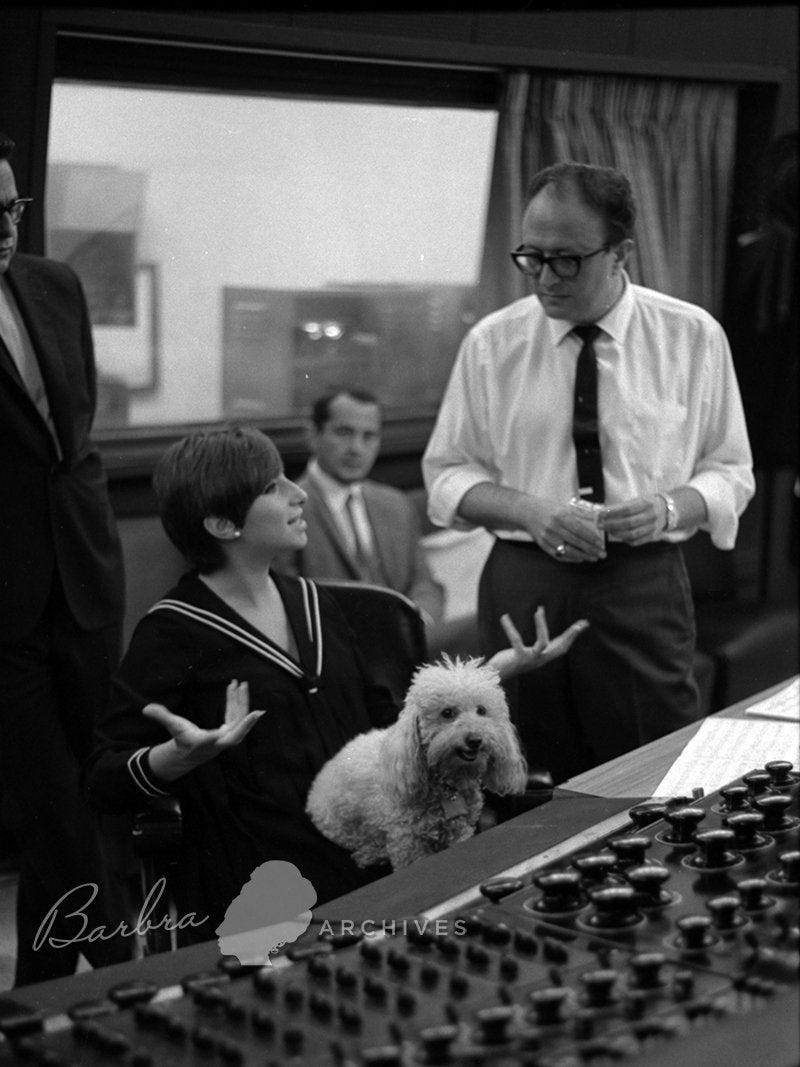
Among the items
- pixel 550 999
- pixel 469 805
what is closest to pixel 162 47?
pixel 469 805

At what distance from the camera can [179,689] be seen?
154 cm

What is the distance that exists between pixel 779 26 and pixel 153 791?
57.1 inches

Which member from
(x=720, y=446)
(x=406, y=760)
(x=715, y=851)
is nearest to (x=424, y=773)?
(x=406, y=760)

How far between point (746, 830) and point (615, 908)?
24cm

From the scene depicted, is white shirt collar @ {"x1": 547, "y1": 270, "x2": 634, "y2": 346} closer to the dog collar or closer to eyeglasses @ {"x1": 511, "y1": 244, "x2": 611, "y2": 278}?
eyeglasses @ {"x1": 511, "y1": 244, "x2": 611, "y2": 278}

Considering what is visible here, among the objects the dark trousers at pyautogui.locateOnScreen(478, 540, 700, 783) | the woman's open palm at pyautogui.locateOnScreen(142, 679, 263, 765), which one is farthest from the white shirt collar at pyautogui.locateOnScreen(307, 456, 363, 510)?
the woman's open palm at pyautogui.locateOnScreen(142, 679, 263, 765)

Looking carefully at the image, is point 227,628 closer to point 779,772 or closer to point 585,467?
point 585,467

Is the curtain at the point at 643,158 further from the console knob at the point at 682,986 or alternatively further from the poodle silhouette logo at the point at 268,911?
the console knob at the point at 682,986

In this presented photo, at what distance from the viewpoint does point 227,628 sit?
1.57 meters

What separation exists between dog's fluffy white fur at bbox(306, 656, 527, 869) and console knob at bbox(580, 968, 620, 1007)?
0.48 m

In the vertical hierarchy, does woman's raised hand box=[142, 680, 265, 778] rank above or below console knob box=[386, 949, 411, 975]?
above

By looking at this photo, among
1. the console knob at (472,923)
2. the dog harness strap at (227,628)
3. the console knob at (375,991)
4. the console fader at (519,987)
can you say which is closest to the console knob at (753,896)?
the console fader at (519,987)

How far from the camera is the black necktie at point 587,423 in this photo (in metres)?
1.79

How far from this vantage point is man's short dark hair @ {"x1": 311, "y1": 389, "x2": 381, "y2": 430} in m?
1.96
